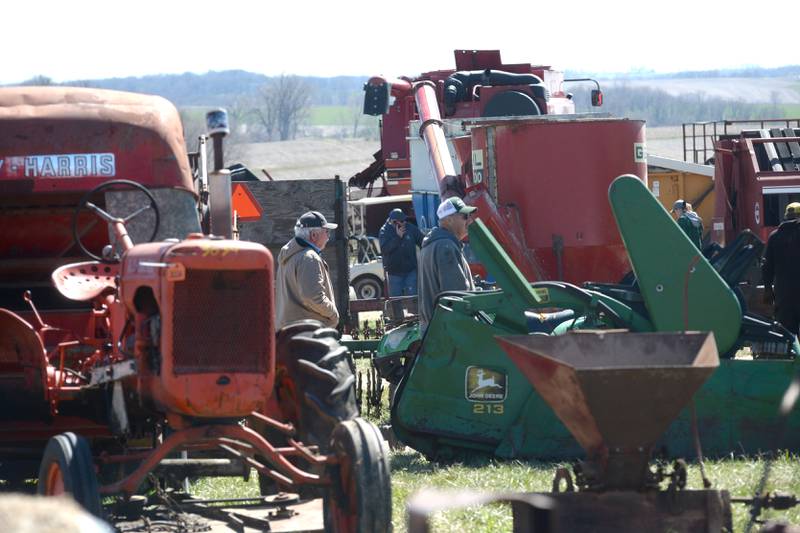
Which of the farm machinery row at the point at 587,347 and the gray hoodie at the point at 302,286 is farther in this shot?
the gray hoodie at the point at 302,286

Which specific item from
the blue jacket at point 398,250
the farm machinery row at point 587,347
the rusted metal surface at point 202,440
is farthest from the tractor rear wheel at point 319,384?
the blue jacket at point 398,250

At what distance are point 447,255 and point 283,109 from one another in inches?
4860

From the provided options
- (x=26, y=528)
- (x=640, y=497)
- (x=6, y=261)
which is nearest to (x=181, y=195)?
(x=6, y=261)

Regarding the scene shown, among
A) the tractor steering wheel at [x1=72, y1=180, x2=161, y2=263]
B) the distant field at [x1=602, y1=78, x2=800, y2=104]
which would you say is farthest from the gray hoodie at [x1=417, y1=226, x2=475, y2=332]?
the distant field at [x1=602, y1=78, x2=800, y2=104]

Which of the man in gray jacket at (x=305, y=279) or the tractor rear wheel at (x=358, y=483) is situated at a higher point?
the man in gray jacket at (x=305, y=279)

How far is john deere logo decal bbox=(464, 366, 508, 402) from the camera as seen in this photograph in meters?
9.41

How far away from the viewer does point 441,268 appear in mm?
10055

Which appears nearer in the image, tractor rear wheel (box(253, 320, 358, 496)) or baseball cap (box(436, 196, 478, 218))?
tractor rear wheel (box(253, 320, 358, 496))

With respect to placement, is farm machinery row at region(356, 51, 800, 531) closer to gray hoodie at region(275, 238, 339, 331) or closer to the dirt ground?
gray hoodie at region(275, 238, 339, 331)

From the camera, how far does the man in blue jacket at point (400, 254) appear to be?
56.0 feet

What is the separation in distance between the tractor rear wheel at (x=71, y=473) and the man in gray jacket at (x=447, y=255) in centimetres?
423

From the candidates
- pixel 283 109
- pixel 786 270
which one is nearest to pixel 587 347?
pixel 786 270

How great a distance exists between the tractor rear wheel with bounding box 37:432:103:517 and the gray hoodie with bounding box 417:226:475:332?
4.23m

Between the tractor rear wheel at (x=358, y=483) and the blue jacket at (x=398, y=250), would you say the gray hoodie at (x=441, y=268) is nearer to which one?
the tractor rear wheel at (x=358, y=483)
